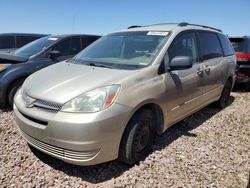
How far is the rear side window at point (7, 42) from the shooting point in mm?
10323

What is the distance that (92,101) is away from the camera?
105 inches

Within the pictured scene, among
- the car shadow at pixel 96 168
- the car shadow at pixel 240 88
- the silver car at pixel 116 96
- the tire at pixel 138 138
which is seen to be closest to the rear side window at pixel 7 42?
the silver car at pixel 116 96

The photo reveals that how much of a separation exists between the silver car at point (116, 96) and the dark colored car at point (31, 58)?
1.73 meters

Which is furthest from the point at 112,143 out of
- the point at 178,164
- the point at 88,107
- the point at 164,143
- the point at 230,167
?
the point at 230,167

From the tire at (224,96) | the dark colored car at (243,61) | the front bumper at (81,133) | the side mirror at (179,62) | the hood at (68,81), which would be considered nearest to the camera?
the front bumper at (81,133)

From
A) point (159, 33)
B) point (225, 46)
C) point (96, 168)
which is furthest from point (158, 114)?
point (225, 46)

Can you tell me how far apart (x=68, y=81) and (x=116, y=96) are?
66cm

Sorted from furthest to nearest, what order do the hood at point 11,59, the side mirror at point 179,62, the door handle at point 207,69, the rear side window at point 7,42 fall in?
1. the rear side window at point 7,42
2. the hood at point 11,59
3. the door handle at point 207,69
4. the side mirror at point 179,62

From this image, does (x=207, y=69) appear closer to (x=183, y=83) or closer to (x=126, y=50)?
(x=183, y=83)

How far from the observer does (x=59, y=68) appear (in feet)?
12.0

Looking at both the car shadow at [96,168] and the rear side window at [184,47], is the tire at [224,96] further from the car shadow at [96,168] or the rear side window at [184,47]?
the car shadow at [96,168]

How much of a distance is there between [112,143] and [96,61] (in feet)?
4.57

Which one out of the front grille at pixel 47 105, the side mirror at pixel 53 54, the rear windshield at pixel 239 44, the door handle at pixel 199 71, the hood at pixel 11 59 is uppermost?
the rear windshield at pixel 239 44

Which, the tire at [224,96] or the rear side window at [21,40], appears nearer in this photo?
the tire at [224,96]
